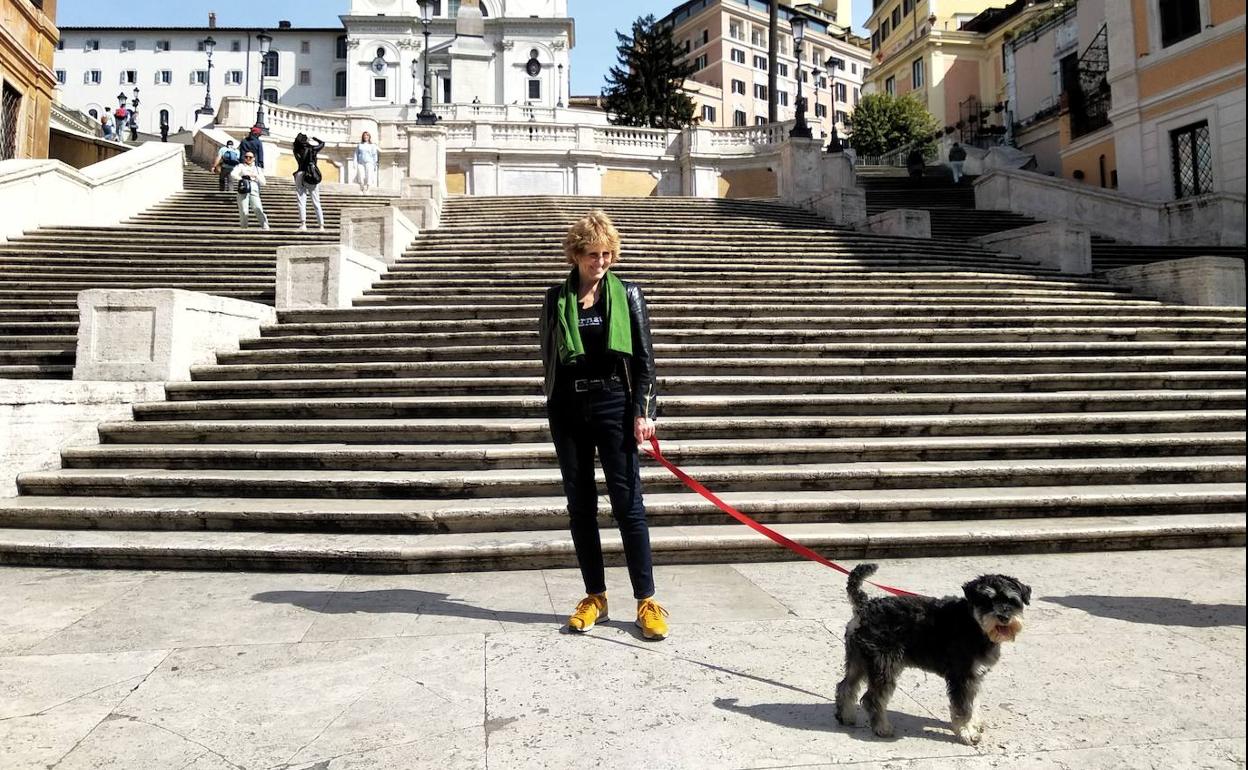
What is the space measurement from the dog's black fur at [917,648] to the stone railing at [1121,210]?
17.1m

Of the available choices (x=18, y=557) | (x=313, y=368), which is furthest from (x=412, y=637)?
(x=313, y=368)

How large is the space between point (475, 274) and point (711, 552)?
738cm

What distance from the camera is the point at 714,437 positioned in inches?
267

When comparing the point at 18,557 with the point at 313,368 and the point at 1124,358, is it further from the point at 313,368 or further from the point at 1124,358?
the point at 1124,358

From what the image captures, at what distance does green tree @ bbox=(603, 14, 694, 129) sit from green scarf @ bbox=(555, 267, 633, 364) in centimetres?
5028

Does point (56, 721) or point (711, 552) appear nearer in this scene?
point (56, 721)

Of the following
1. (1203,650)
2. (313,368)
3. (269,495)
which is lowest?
(1203,650)

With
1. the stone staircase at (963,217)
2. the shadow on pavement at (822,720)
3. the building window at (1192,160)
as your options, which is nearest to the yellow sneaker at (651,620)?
the shadow on pavement at (822,720)

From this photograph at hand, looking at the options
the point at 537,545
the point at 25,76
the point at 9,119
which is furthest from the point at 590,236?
the point at 25,76

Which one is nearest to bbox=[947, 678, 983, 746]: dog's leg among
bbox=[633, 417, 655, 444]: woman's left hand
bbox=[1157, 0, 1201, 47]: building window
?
bbox=[633, 417, 655, 444]: woman's left hand

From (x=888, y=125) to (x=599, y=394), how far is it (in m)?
39.8

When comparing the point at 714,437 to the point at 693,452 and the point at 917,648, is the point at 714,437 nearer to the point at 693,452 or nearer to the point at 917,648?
the point at 693,452

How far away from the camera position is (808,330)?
356 inches

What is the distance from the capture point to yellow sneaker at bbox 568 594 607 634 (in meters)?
3.70
